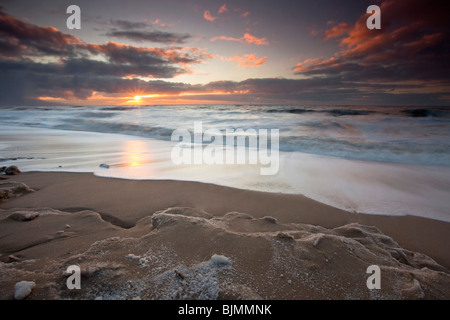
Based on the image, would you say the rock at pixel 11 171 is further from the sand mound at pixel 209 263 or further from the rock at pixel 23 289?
the rock at pixel 23 289

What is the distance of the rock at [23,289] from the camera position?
114 centimetres

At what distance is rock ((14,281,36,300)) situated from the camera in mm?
1144

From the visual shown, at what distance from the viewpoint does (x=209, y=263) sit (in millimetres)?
1446

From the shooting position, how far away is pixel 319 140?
841cm

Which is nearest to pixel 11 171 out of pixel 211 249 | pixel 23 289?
pixel 23 289

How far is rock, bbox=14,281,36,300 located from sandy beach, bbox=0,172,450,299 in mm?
26

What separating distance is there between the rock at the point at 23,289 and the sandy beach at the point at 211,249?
3 cm

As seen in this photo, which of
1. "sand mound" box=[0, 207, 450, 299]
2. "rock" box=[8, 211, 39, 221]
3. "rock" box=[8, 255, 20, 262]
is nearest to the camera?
"sand mound" box=[0, 207, 450, 299]

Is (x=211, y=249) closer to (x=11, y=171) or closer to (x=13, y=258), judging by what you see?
(x=13, y=258)

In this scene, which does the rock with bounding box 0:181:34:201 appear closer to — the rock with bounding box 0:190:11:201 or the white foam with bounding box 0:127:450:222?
the rock with bounding box 0:190:11:201

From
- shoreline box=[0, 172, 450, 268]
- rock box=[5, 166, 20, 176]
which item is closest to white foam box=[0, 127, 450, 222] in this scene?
shoreline box=[0, 172, 450, 268]

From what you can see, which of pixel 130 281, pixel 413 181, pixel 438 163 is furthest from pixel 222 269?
pixel 438 163

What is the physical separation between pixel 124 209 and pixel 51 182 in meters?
1.78
